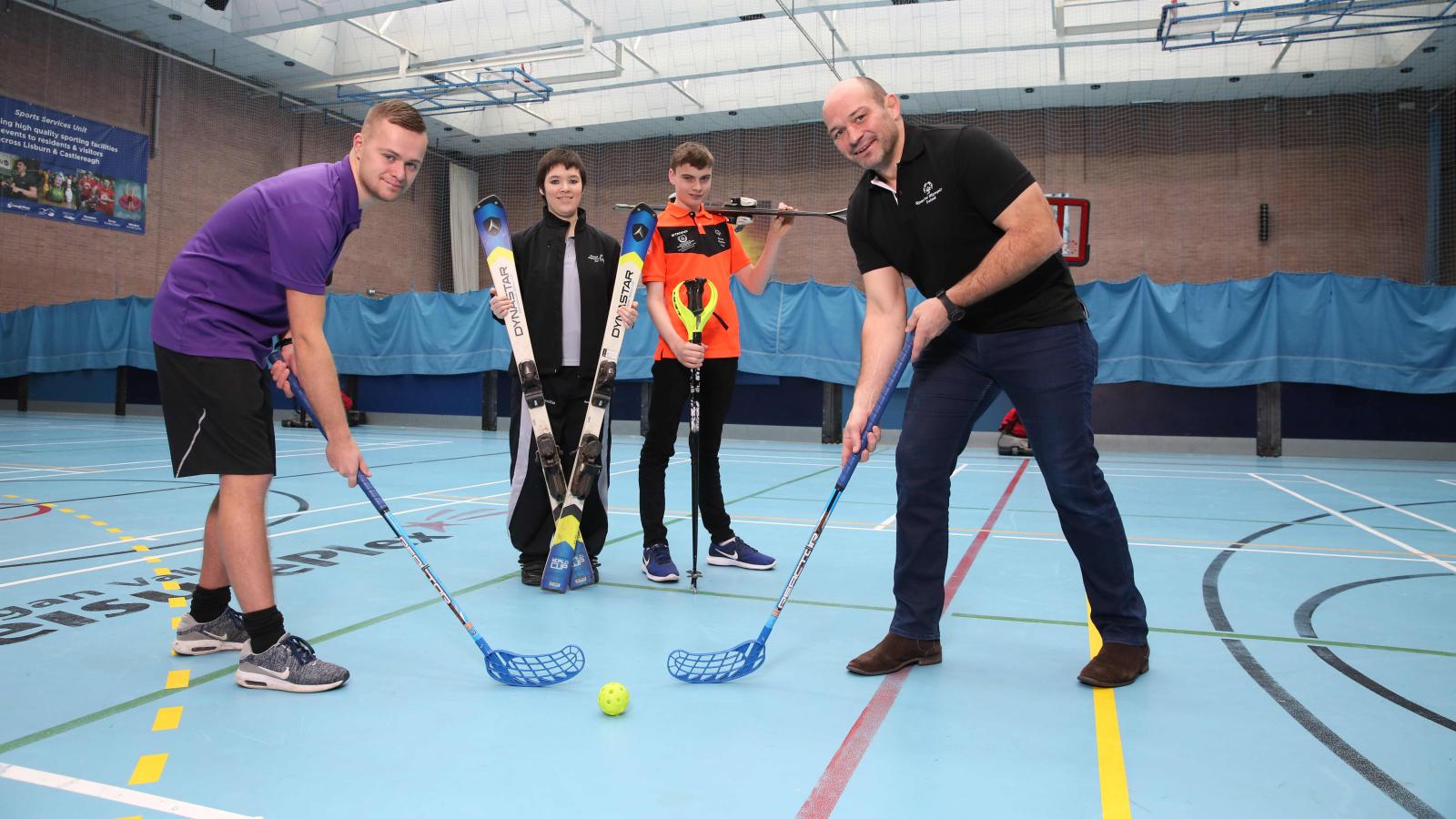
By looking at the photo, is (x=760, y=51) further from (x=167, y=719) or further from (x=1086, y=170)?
(x=167, y=719)

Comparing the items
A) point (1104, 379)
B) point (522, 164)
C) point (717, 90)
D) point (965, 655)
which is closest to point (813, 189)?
point (717, 90)

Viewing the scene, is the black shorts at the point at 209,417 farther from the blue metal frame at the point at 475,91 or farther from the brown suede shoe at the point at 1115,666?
the blue metal frame at the point at 475,91

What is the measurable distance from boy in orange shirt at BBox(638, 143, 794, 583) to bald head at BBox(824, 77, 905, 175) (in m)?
1.29

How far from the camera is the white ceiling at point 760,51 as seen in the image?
14.0 meters

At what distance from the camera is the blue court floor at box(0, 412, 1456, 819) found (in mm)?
1806

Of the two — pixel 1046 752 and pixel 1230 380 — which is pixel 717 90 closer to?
pixel 1230 380

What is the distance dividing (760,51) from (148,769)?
1554cm

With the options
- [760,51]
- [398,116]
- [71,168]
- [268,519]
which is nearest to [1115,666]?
[398,116]

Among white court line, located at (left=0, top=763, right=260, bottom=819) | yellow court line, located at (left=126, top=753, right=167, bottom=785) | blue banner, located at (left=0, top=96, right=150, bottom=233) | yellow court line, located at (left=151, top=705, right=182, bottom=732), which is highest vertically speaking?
blue banner, located at (left=0, top=96, right=150, bottom=233)

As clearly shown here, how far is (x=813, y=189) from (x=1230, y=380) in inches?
368

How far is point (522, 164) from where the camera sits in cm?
2066

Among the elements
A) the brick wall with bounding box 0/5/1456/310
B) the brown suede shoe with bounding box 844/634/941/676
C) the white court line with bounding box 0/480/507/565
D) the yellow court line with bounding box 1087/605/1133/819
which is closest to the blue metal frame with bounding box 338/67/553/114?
the brick wall with bounding box 0/5/1456/310

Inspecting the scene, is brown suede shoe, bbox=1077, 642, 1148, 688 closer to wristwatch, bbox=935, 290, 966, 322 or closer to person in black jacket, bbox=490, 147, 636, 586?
wristwatch, bbox=935, 290, 966, 322

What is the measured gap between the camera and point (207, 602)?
272 centimetres
